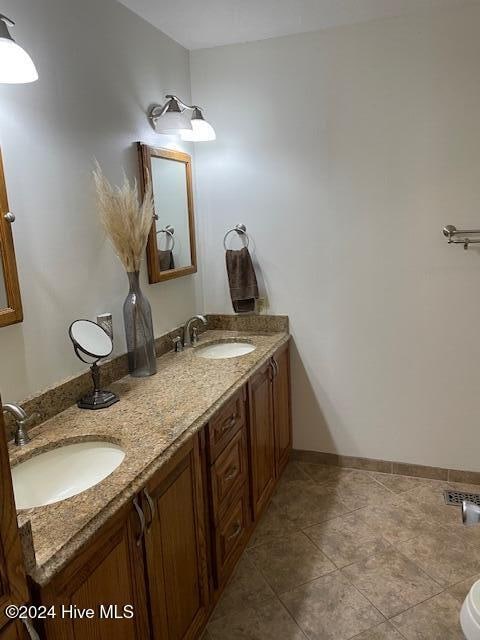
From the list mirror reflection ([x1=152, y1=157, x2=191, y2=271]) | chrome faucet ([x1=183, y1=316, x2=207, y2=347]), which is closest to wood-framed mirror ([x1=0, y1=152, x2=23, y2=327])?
mirror reflection ([x1=152, y1=157, x2=191, y2=271])

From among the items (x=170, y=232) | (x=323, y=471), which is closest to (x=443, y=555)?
(x=323, y=471)

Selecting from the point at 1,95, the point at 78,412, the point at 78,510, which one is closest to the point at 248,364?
the point at 78,412

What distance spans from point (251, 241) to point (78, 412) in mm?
1488

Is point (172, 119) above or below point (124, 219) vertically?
above

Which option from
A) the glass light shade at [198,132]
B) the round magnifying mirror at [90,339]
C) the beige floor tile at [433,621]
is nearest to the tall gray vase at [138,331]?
the round magnifying mirror at [90,339]

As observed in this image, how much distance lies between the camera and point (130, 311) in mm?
2076

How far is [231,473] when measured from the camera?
2.04 metres

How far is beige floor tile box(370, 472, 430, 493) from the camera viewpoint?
2.72m

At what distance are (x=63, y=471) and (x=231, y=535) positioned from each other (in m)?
0.84

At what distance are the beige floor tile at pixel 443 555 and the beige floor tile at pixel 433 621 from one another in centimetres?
11

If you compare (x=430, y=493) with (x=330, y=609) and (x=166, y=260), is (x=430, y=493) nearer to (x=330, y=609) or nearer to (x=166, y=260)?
(x=330, y=609)

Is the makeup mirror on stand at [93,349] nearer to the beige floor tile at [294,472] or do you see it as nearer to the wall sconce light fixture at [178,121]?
the wall sconce light fixture at [178,121]

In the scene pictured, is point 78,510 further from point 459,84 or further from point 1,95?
point 459,84

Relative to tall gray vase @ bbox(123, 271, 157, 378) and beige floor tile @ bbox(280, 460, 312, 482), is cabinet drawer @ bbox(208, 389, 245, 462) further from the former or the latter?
beige floor tile @ bbox(280, 460, 312, 482)
